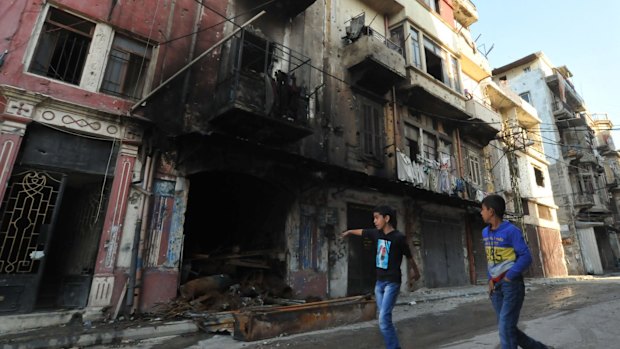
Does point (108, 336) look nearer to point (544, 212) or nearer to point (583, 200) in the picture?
point (544, 212)

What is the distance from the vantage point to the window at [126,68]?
793 centimetres

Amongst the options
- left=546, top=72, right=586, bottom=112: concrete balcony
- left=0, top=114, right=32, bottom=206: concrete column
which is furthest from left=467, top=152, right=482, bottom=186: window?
left=546, top=72, right=586, bottom=112: concrete balcony

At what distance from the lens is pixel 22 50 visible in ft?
22.2

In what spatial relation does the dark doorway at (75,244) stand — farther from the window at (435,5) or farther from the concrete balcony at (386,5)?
the window at (435,5)

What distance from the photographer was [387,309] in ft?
12.9

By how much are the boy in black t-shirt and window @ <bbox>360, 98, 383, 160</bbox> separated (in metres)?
8.28

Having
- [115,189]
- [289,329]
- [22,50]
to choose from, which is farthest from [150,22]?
[289,329]

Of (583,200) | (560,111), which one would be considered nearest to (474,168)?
(583,200)

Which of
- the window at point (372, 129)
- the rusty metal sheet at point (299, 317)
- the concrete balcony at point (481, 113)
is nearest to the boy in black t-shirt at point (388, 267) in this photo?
the rusty metal sheet at point (299, 317)

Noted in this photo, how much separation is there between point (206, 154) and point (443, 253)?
10935mm

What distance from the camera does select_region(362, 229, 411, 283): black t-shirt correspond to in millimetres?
4090

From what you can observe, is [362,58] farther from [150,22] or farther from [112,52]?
[112,52]

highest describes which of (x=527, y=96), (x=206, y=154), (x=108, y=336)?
(x=527, y=96)

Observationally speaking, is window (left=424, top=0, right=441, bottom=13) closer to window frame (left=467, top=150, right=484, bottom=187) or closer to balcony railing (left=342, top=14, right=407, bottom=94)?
balcony railing (left=342, top=14, right=407, bottom=94)
